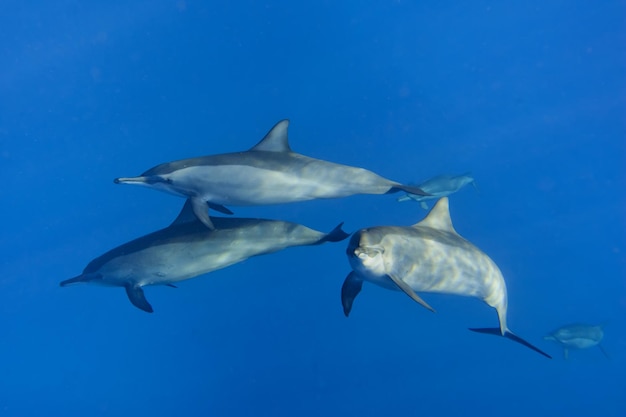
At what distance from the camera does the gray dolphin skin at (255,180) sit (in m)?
6.18

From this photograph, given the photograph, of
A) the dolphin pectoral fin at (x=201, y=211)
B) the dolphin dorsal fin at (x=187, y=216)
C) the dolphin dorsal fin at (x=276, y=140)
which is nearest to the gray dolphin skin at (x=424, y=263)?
the dolphin pectoral fin at (x=201, y=211)

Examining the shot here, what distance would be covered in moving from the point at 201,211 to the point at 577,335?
388 inches

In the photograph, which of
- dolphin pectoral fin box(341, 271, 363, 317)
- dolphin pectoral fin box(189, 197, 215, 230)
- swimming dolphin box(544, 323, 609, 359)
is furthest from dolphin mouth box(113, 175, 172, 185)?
swimming dolphin box(544, 323, 609, 359)

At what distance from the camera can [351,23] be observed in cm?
1443

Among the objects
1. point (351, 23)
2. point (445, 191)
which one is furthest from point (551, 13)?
point (445, 191)

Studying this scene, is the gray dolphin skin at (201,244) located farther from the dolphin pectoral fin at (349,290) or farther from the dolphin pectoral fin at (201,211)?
the dolphin pectoral fin at (349,290)

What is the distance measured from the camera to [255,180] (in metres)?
6.20

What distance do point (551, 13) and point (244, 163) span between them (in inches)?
577

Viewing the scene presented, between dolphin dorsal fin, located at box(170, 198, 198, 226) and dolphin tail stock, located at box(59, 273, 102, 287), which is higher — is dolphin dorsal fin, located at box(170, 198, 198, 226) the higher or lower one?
the higher one

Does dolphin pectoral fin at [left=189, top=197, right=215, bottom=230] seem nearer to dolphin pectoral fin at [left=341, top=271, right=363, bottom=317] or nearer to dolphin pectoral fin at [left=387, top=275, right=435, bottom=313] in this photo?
dolphin pectoral fin at [left=341, top=271, right=363, bottom=317]

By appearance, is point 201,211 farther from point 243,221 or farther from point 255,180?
point 255,180

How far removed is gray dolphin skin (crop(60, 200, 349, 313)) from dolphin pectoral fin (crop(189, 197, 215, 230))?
158mm

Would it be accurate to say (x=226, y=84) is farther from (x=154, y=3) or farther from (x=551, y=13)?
(x=551, y=13)

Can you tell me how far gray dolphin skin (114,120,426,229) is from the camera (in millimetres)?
6176
